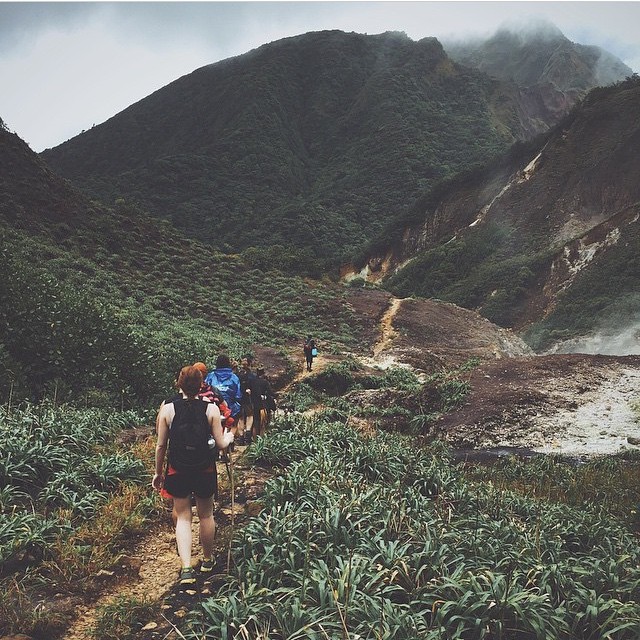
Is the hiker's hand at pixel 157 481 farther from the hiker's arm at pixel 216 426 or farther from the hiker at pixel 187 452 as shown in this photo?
the hiker's arm at pixel 216 426

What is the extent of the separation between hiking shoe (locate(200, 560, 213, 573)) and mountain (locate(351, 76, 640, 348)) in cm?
3247

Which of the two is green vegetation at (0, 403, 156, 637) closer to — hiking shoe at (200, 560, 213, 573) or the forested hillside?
hiking shoe at (200, 560, 213, 573)

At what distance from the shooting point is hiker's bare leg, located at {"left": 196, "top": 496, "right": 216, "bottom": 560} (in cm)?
368

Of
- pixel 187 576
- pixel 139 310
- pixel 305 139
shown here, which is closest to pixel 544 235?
pixel 139 310

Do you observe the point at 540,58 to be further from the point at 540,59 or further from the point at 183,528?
the point at 183,528

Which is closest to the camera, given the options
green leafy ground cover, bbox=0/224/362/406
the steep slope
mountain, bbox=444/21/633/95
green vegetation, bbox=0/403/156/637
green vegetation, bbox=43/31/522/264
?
green vegetation, bbox=0/403/156/637

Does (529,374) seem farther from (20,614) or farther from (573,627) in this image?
(20,614)

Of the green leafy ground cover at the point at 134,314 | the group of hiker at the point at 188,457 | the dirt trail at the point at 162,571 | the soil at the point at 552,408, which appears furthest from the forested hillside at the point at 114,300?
the soil at the point at 552,408

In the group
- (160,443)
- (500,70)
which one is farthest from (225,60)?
(160,443)

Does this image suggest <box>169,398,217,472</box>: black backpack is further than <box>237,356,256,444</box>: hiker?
No

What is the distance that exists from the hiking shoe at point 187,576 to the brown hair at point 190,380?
50.0 inches

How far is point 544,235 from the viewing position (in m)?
48.2

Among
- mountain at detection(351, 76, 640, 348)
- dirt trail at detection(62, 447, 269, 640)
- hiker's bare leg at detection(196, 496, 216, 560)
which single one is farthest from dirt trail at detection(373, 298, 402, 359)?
hiker's bare leg at detection(196, 496, 216, 560)

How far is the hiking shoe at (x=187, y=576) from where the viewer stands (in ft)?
11.5
